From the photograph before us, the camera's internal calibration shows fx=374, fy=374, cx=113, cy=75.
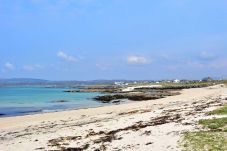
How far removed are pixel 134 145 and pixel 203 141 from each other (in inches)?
118

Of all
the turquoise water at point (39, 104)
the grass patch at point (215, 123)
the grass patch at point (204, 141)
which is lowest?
the turquoise water at point (39, 104)

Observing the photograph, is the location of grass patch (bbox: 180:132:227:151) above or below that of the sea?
above

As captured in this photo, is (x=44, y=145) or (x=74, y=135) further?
(x=74, y=135)

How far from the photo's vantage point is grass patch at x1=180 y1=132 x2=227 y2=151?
13.4 m

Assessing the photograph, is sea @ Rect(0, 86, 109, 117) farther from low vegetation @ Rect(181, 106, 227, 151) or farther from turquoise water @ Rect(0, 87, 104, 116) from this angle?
low vegetation @ Rect(181, 106, 227, 151)

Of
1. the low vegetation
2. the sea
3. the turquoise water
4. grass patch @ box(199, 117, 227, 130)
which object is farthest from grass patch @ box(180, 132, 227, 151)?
the turquoise water

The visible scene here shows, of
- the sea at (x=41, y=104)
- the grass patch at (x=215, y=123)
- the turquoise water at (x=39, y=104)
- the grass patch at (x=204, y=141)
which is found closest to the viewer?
the grass patch at (x=204, y=141)

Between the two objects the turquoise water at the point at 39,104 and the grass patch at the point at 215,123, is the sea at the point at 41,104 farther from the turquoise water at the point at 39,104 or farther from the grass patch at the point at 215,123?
the grass patch at the point at 215,123

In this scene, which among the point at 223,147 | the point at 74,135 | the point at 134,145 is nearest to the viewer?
the point at 223,147

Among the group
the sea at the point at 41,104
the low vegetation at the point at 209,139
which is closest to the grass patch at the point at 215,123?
the low vegetation at the point at 209,139

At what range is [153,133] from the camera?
1825 cm

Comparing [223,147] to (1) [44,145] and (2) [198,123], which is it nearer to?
(2) [198,123]

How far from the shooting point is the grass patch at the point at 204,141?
13.4 m

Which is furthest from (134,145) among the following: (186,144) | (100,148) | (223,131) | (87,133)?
(87,133)
